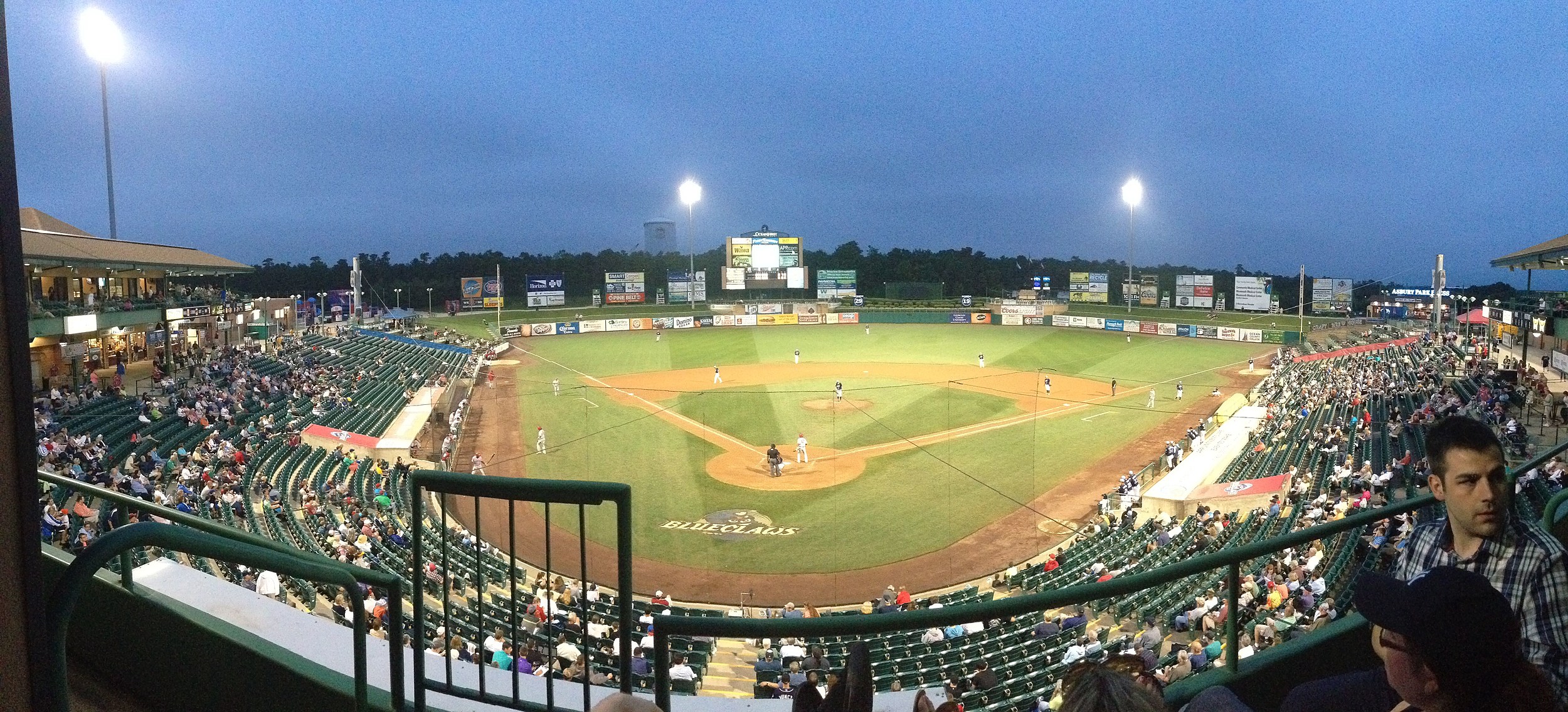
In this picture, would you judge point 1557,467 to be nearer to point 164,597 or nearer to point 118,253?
point 164,597

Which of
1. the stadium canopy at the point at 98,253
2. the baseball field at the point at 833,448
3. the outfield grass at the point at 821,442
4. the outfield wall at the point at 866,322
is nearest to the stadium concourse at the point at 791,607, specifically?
the baseball field at the point at 833,448

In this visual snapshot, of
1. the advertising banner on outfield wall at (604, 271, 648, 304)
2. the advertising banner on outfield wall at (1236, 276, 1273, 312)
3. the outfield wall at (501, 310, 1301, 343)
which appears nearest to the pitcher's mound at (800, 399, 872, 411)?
the outfield wall at (501, 310, 1301, 343)

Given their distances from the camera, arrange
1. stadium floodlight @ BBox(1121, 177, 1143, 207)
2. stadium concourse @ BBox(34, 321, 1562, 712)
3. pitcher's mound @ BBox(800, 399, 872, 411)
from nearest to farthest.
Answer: stadium concourse @ BBox(34, 321, 1562, 712), pitcher's mound @ BBox(800, 399, 872, 411), stadium floodlight @ BBox(1121, 177, 1143, 207)

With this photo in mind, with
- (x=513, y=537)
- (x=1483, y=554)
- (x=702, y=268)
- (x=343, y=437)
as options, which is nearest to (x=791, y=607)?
(x=513, y=537)

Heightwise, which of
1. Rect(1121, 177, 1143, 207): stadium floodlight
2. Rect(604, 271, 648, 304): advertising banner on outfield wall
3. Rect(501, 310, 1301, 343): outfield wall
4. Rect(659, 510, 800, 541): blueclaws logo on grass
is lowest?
Rect(659, 510, 800, 541): blueclaws logo on grass

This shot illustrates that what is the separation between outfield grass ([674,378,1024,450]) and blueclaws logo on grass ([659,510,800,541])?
533cm

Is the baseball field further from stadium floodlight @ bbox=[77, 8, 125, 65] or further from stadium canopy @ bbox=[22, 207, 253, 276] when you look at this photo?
stadium floodlight @ bbox=[77, 8, 125, 65]

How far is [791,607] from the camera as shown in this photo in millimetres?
13758

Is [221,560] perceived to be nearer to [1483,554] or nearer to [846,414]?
[1483,554]

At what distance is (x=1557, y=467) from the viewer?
1339cm

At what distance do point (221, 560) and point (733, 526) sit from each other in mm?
17783

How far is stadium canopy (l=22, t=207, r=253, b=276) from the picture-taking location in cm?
2280

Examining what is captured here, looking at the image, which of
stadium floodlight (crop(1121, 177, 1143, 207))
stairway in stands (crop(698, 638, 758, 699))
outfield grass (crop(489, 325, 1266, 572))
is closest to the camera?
stairway in stands (crop(698, 638, 758, 699))

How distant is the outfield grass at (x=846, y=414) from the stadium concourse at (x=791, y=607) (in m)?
7.07
